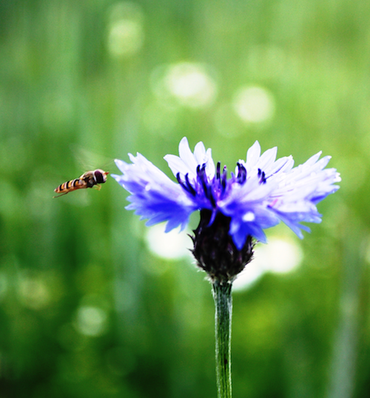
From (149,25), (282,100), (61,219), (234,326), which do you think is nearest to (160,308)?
(234,326)

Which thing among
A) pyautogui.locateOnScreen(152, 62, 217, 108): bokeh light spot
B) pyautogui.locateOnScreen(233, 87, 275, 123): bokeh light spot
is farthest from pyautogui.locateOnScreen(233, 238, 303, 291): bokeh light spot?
pyautogui.locateOnScreen(152, 62, 217, 108): bokeh light spot

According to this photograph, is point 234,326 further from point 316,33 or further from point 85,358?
point 316,33

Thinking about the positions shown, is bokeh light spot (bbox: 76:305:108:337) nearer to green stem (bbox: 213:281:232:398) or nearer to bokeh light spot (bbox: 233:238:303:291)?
bokeh light spot (bbox: 233:238:303:291)

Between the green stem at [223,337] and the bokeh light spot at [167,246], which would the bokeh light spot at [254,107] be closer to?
the bokeh light spot at [167,246]

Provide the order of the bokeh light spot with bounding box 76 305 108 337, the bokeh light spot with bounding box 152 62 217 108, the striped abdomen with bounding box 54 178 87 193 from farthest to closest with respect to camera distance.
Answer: the bokeh light spot with bounding box 76 305 108 337 → the bokeh light spot with bounding box 152 62 217 108 → the striped abdomen with bounding box 54 178 87 193

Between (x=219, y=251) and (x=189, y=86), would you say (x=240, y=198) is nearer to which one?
(x=219, y=251)

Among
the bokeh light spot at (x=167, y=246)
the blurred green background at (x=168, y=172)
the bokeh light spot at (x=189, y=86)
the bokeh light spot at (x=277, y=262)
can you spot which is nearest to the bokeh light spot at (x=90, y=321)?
the blurred green background at (x=168, y=172)
